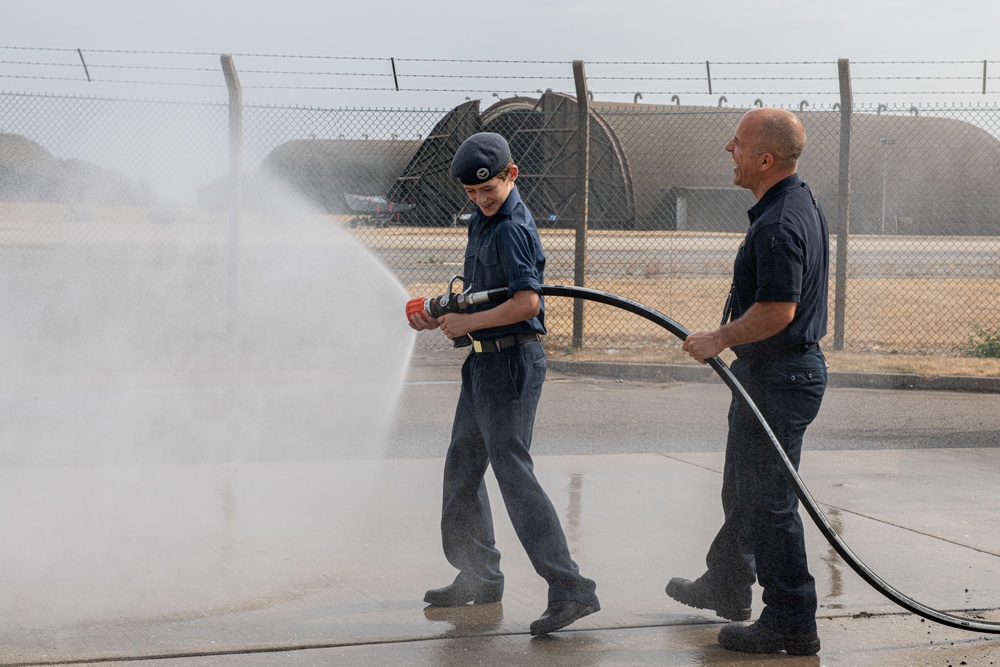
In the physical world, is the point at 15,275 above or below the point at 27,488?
above

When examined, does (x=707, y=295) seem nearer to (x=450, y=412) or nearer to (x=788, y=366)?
(x=450, y=412)

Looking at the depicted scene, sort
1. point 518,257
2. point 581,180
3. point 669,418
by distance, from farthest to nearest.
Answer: point 581,180, point 669,418, point 518,257

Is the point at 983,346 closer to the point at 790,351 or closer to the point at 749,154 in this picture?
the point at 790,351

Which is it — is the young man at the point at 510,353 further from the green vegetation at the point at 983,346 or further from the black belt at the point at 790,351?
the green vegetation at the point at 983,346

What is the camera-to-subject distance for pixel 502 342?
3.67 meters

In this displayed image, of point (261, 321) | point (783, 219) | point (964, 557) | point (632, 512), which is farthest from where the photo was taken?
point (261, 321)

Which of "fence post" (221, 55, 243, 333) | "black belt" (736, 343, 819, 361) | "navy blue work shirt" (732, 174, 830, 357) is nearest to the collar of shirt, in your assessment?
"navy blue work shirt" (732, 174, 830, 357)

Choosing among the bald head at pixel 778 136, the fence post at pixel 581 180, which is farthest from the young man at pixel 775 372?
the fence post at pixel 581 180

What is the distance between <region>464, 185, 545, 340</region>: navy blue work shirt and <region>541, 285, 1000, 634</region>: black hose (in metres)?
0.13

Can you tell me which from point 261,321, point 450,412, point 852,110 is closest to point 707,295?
point 852,110

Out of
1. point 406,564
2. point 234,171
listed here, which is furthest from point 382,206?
point 406,564

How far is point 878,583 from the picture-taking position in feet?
12.0

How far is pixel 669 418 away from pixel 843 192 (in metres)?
3.37

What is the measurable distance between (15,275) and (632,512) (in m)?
9.53
